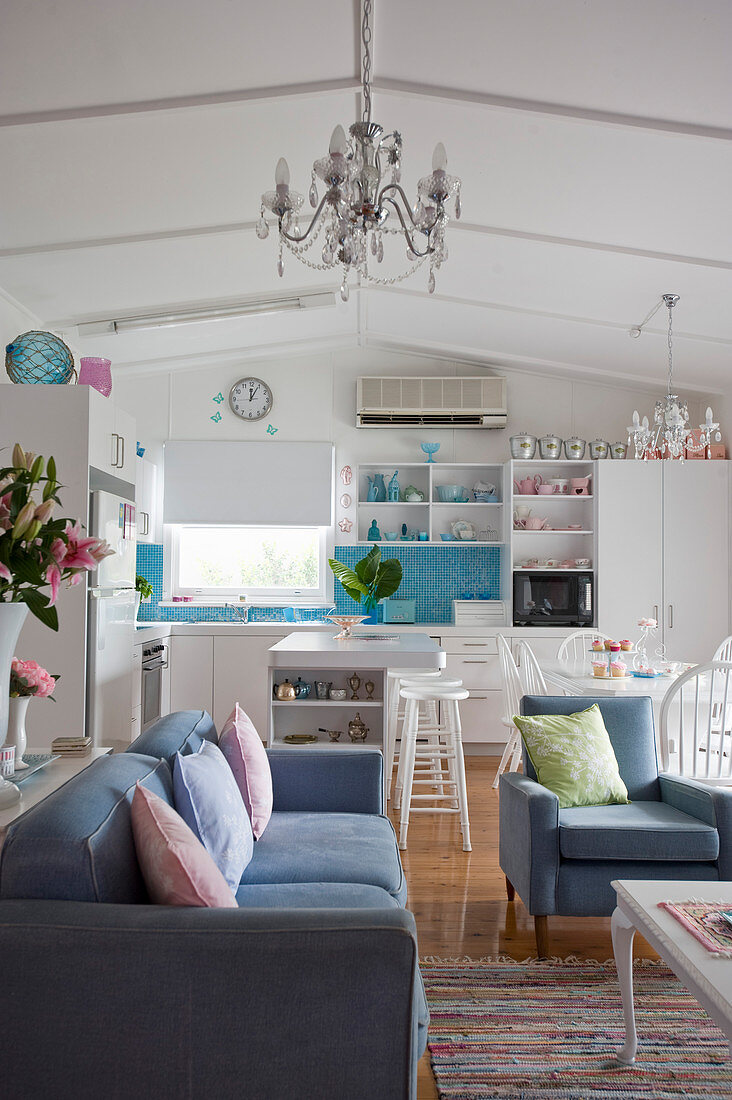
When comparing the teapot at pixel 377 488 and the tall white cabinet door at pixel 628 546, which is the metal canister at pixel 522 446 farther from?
the teapot at pixel 377 488

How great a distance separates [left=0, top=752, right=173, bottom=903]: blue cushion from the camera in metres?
1.60

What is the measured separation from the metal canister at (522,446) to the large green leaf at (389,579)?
1.35 metres

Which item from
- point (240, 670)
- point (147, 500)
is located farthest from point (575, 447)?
point (147, 500)

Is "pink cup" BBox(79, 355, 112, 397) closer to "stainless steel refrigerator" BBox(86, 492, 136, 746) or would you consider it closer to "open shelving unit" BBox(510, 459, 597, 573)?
"stainless steel refrigerator" BBox(86, 492, 136, 746)

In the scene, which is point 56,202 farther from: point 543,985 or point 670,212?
point 543,985

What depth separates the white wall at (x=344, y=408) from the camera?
6.85 meters

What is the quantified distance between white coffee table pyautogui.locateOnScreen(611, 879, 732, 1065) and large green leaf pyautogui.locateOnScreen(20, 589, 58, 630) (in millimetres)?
1531

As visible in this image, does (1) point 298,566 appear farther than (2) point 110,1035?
Yes

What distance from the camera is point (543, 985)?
2713 mm

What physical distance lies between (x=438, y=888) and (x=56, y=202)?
3356mm

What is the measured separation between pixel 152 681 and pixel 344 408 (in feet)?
8.86

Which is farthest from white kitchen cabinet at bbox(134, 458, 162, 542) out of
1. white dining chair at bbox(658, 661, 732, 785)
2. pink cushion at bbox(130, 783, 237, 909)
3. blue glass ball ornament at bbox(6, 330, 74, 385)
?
pink cushion at bbox(130, 783, 237, 909)

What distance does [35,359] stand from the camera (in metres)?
4.27

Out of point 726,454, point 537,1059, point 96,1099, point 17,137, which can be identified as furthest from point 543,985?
point 726,454
